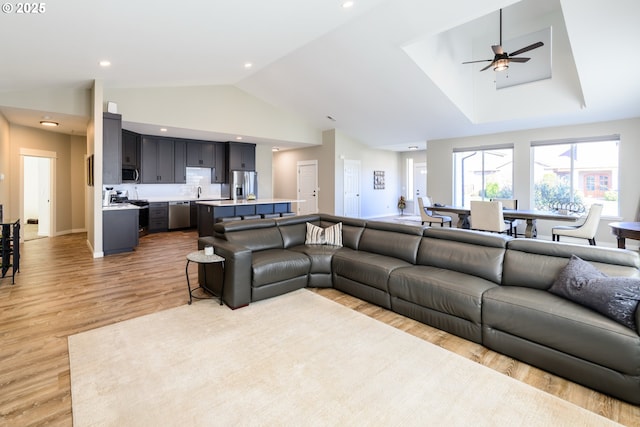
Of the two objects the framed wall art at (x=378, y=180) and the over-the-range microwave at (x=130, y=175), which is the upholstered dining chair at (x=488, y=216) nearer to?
the framed wall art at (x=378, y=180)

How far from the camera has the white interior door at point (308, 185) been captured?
33.1 feet

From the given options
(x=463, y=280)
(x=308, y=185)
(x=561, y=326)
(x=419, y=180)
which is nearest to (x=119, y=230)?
(x=463, y=280)

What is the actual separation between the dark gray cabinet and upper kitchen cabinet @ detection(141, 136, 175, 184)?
8.05ft

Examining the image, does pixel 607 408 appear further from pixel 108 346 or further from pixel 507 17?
pixel 507 17

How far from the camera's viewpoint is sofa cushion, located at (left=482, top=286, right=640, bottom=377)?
187cm

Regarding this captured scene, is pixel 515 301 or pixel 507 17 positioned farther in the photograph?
pixel 507 17

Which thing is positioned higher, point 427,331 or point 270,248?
point 270,248

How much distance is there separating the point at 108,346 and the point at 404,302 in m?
2.51

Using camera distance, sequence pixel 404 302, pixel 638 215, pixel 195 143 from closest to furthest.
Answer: pixel 404 302 < pixel 638 215 < pixel 195 143

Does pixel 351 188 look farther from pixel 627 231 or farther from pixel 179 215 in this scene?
pixel 627 231

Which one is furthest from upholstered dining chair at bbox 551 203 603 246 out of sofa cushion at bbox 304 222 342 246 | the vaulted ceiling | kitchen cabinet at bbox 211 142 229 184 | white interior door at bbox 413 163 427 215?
kitchen cabinet at bbox 211 142 229 184

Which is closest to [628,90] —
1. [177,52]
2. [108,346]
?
[177,52]

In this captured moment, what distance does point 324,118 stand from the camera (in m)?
8.75

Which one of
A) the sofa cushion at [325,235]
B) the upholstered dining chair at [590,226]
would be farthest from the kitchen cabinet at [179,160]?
the upholstered dining chair at [590,226]
